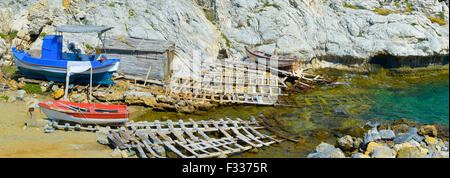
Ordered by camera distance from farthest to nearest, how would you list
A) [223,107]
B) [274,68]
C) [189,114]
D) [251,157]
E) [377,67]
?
[377,67] < [274,68] < [223,107] < [189,114] < [251,157]

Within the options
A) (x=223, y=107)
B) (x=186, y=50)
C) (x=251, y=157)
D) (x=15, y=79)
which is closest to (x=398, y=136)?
(x=251, y=157)

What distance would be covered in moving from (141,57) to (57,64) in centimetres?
598

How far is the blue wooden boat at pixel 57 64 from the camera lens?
2211 centimetres

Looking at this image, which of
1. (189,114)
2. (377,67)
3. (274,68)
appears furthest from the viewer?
(377,67)

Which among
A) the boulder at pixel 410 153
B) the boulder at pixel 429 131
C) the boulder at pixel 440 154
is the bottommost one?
the boulder at pixel 440 154

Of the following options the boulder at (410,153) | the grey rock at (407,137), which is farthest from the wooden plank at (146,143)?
the grey rock at (407,137)

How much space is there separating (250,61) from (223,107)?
8674mm

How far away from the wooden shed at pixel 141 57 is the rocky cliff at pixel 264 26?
3.79 metres

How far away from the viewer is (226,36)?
3197 cm

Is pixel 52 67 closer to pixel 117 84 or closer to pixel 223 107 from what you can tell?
pixel 117 84

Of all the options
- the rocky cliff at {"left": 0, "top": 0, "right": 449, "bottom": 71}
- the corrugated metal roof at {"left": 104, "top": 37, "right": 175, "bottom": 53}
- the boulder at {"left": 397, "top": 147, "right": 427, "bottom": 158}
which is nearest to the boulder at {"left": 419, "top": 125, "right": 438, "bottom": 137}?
the boulder at {"left": 397, "top": 147, "right": 427, "bottom": 158}

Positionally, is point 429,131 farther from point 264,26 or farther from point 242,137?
point 264,26

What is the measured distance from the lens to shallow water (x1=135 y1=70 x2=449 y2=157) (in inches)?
728

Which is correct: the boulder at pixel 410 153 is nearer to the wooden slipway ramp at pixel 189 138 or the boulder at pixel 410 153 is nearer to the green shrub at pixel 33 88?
the wooden slipway ramp at pixel 189 138
